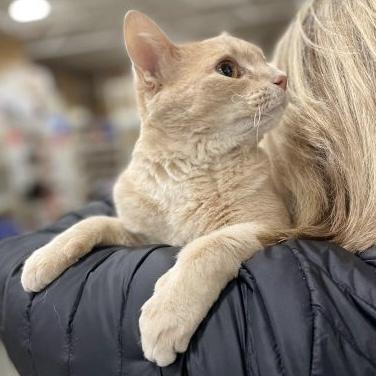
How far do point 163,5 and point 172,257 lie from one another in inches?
187

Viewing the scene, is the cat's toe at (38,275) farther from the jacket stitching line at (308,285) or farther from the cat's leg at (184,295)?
the jacket stitching line at (308,285)

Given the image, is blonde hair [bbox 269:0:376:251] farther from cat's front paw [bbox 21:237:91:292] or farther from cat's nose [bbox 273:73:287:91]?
cat's front paw [bbox 21:237:91:292]

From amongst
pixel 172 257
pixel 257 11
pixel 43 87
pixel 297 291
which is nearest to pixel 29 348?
pixel 172 257

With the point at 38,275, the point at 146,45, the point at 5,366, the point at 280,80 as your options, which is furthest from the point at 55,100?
the point at 38,275

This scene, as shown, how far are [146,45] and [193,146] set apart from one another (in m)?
0.25

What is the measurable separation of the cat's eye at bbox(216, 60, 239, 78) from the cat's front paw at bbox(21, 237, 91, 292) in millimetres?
469

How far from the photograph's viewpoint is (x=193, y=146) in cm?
105

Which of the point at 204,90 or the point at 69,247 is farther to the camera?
the point at 204,90

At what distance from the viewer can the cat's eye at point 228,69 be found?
1.08 meters

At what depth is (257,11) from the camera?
5977mm

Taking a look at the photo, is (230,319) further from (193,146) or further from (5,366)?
(5,366)

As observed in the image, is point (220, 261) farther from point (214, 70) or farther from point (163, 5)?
point (163, 5)

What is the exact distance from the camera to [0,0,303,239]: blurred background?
4270 mm

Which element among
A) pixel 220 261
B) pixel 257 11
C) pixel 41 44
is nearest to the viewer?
pixel 220 261
